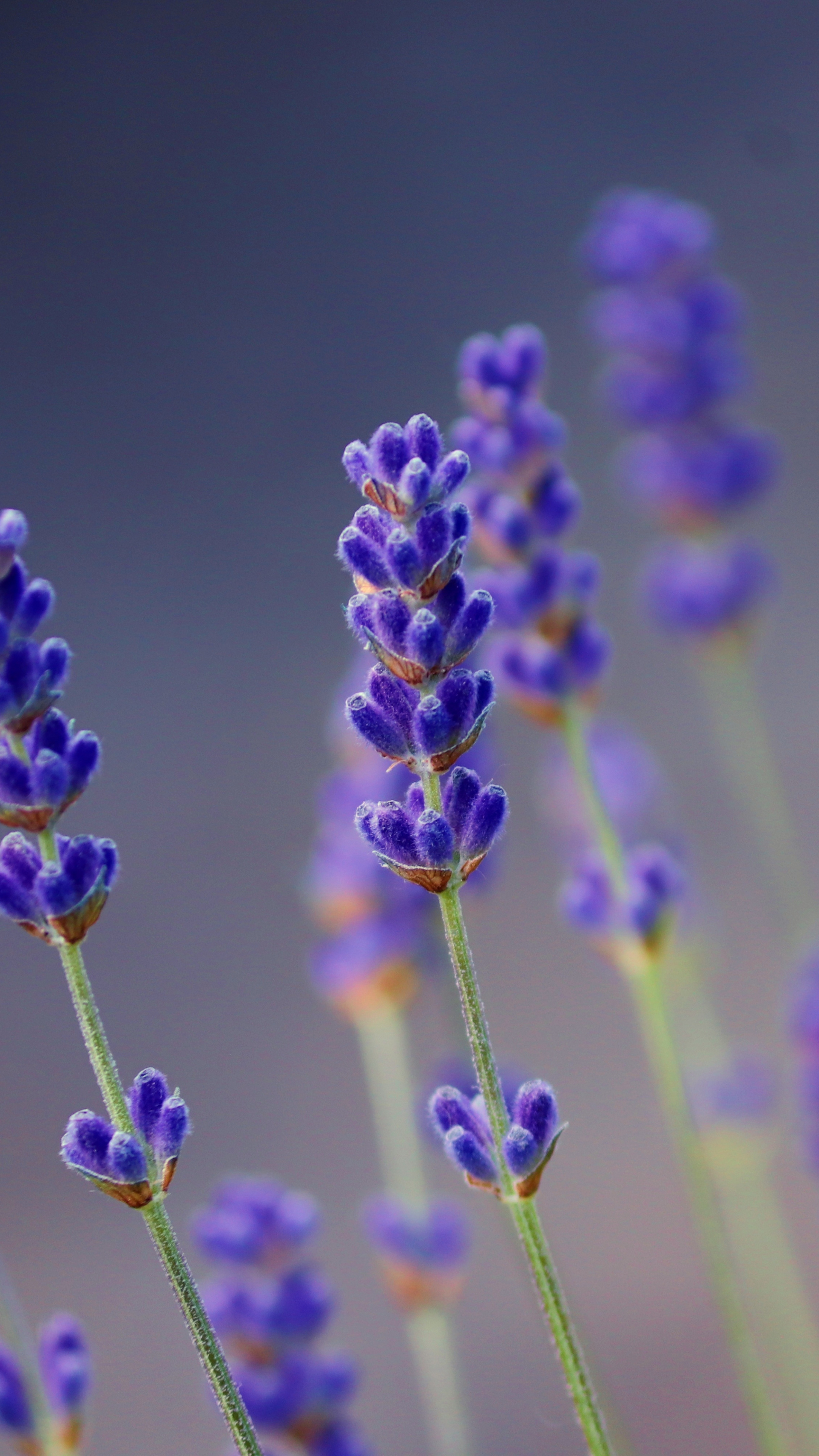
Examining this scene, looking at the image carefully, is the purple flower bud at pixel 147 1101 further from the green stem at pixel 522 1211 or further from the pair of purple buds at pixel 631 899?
the pair of purple buds at pixel 631 899

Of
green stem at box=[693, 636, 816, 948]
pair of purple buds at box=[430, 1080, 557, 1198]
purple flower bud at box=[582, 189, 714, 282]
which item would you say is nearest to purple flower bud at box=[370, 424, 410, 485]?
pair of purple buds at box=[430, 1080, 557, 1198]

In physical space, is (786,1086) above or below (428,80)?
below

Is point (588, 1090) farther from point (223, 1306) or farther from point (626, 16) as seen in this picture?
point (626, 16)

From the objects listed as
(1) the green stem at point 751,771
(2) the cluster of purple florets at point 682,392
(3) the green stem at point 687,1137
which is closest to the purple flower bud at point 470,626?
(3) the green stem at point 687,1137

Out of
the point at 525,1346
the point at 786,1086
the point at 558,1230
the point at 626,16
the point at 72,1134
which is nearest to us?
the point at 72,1134

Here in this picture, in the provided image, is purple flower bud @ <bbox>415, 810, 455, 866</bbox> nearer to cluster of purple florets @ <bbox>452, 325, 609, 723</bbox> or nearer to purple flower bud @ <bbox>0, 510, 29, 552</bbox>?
purple flower bud @ <bbox>0, 510, 29, 552</bbox>

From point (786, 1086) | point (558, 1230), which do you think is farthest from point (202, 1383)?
point (558, 1230)

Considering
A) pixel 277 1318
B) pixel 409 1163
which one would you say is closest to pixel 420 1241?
pixel 409 1163

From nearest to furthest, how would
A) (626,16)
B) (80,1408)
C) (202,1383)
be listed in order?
1. (80,1408)
2. (202,1383)
3. (626,16)

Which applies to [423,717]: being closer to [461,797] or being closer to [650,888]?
[461,797]
